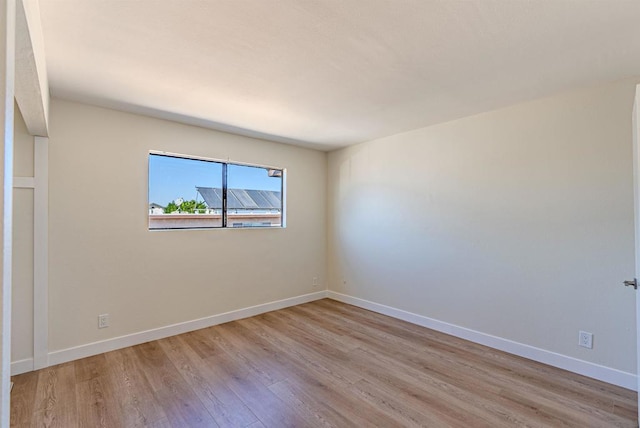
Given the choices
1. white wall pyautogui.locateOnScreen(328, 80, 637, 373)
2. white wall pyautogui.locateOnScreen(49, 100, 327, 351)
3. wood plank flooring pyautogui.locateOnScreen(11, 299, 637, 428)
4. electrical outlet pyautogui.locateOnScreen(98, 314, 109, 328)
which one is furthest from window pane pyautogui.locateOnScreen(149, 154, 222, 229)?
white wall pyautogui.locateOnScreen(328, 80, 637, 373)

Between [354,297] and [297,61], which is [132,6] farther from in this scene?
[354,297]

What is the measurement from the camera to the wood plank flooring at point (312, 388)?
6.59 ft

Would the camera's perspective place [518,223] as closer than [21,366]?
No

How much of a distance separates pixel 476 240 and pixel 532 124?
1239 mm

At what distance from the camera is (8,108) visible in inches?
30.4

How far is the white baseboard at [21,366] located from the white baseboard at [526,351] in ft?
12.0

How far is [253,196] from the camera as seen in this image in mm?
4242

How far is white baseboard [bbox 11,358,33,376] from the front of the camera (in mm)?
2497

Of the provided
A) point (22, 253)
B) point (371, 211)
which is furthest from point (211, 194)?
point (371, 211)

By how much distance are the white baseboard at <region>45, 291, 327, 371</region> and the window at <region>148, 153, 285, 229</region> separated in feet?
3.68

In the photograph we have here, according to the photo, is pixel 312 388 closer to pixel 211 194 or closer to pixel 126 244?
pixel 126 244

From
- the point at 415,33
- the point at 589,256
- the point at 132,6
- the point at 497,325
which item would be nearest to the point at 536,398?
the point at 497,325

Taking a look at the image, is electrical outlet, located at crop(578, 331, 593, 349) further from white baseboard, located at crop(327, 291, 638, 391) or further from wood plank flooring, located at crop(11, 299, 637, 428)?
wood plank flooring, located at crop(11, 299, 637, 428)

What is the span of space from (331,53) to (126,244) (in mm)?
2726
